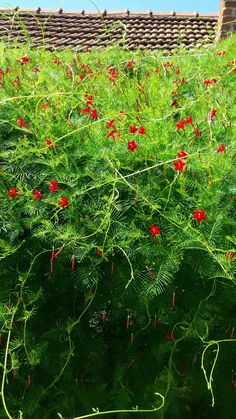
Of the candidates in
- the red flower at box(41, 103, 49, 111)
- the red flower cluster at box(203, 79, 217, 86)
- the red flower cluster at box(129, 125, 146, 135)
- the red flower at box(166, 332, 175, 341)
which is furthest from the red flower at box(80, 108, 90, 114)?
the red flower at box(166, 332, 175, 341)

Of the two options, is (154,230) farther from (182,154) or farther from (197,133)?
(197,133)

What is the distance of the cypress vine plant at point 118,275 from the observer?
196 centimetres

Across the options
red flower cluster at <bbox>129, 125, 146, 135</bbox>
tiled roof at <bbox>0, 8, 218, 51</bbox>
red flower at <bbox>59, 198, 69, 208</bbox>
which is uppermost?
red flower cluster at <bbox>129, 125, 146, 135</bbox>

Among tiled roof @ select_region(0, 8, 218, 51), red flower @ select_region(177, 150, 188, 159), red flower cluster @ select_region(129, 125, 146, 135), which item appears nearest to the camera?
red flower @ select_region(177, 150, 188, 159)

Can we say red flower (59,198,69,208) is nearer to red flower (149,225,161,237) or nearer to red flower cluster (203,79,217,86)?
red flower (149,225,161,237)

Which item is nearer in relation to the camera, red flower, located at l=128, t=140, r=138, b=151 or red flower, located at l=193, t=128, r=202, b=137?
red flower, located at l=128, t=140, r=138, b=151

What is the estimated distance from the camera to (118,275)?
1.98 meters

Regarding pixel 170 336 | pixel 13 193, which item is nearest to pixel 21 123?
pixel 13 193

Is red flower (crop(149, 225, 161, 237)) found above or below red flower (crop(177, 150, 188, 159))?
below

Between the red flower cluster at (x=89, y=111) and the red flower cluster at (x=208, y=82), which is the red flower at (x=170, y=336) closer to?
the red flower cluster at (x=89, y=111)

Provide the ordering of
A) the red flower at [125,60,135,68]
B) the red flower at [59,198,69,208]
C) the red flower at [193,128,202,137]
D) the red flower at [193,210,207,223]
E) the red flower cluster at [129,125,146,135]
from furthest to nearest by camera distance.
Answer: the red flower at [125,60,135,68]
the red flower at [193,128,202,137]
the red flower cluster at [129,125,146,135]
the red flower at [59,198,69,208]
the red flower at [193,210,207,223]

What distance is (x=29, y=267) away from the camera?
2.17 meters

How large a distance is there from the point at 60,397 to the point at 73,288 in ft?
1.44

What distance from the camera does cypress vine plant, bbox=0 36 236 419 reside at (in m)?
1.96
